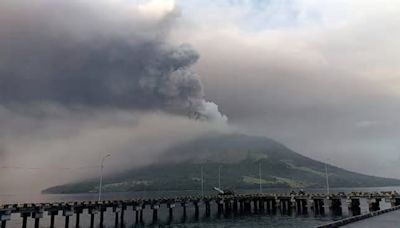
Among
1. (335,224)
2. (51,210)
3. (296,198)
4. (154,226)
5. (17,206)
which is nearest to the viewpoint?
(335,224)

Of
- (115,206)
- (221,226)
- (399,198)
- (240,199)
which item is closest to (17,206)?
(115,206)

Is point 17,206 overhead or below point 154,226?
overhead

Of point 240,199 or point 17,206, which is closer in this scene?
point 17,206

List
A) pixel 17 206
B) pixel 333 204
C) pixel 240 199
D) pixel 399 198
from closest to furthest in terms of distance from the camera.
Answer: pixel 17 206 < pixel 399 198 < pixel 333 204 < pixel 240 199

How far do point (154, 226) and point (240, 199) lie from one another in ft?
165

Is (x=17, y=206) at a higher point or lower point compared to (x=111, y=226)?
higher

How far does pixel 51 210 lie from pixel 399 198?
8406 centimetres

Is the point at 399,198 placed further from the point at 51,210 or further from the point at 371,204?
the point at 51,210

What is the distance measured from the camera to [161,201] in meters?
104

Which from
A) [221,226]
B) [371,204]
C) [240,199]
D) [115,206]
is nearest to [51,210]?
[115,206]

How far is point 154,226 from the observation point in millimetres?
87438

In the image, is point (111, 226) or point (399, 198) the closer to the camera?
point (111, 226)

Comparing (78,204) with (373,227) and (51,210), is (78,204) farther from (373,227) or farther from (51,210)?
(373,227)

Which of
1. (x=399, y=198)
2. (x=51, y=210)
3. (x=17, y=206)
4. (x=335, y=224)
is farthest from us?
(x=399, y=198)
